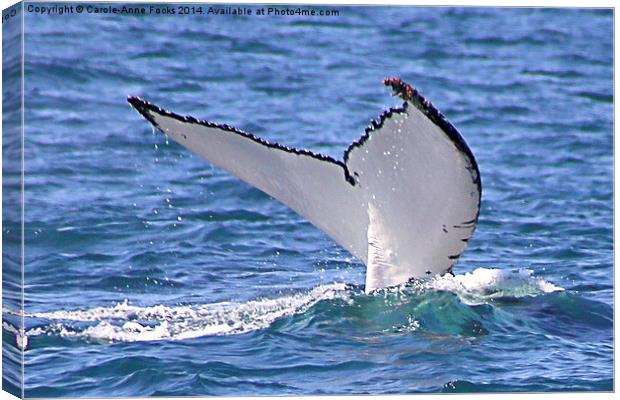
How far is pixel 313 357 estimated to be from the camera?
1332 cm

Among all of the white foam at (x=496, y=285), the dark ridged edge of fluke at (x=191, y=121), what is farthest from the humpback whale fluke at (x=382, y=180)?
the white foam at (x=496, y=285)

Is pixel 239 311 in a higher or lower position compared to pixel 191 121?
lower

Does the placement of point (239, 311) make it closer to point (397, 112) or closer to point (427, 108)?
point (397, 112)

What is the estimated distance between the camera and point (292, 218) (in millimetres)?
16281

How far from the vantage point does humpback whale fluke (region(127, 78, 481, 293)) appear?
37.7 ft

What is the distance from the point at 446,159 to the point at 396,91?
0.96 metres

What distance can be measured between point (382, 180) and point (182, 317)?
106 inches

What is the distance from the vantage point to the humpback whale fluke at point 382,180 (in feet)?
37.7

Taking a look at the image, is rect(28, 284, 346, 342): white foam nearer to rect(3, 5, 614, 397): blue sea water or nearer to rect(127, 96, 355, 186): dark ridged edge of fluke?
rect(3, 5, 614, 397): blue sea water

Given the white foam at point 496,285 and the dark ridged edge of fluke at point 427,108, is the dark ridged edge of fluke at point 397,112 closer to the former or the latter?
the dark ridged edge of fluke at point 427,108

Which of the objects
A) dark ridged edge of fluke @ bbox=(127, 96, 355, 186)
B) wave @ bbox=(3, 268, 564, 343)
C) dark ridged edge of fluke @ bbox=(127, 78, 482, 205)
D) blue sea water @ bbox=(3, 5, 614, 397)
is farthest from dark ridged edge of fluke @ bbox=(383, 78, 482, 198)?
blue sea water @ bbox=(3, 5, 614, 397)

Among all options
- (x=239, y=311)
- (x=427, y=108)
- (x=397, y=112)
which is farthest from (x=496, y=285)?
(x=427, y=108)

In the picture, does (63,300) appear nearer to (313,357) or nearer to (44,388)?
(44,388)

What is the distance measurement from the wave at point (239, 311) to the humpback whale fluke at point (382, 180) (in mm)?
456
